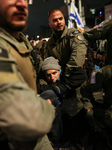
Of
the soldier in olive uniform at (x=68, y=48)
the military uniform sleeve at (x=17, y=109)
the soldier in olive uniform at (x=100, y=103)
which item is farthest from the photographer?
the soldier in olive uniform at (x=68, y=48)

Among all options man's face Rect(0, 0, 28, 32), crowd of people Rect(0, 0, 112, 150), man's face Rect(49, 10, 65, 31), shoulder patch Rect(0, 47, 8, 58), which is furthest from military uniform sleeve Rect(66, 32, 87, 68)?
shoulder patch Rect(0, 47, 8, 58)

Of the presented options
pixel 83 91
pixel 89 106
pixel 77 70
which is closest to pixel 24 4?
pixel 77 70

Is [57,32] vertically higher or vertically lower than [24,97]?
higher

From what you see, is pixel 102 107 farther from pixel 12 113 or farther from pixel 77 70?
pixel 12 113

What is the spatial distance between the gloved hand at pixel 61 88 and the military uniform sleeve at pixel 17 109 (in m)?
1.17

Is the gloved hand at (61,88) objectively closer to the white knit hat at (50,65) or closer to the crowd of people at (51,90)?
the crowd of people at (51,90)

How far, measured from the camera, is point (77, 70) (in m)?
2.01

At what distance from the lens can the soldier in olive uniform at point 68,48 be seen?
1989 millimetres

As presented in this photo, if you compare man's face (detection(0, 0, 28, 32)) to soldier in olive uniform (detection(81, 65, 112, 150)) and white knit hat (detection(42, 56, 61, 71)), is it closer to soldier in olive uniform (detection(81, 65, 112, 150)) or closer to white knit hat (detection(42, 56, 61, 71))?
white knit hat (detection(42, 56, 61, 71))

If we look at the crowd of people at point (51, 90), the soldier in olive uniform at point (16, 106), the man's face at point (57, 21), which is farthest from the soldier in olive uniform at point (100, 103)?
the soldier in olive uniform at point (16, 106)

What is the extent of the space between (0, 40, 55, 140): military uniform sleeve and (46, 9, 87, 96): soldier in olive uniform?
4.35 feet

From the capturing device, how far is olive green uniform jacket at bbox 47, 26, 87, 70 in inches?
81.0

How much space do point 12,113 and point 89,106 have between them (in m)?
1.86

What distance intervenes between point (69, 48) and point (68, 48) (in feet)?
0.07
